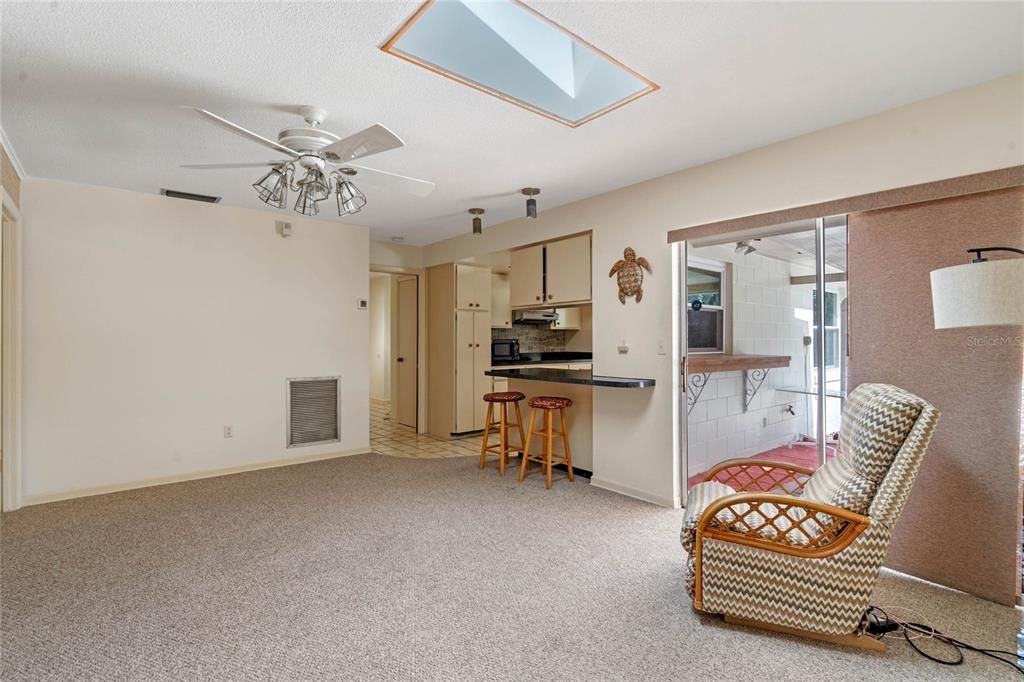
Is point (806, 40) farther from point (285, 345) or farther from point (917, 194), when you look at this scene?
point (285, 345)

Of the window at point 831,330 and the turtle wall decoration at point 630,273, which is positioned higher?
the turtle wall decoration at point 630,273

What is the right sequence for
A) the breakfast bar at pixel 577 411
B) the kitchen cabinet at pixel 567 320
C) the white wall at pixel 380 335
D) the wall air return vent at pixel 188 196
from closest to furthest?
the wall air return vent at pixel 188 196
the breakfast bar at pixel 577 411
the kitchen cabinet at pixel 567 320
the white wall at pixel 380 335

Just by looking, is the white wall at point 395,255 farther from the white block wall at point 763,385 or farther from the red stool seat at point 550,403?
the white block wall at point 763,385

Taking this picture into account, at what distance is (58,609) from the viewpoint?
221 centimetres

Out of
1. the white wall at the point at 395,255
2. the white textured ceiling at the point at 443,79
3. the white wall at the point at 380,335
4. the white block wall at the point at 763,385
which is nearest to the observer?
the white textured ceiling at the point at 443,79

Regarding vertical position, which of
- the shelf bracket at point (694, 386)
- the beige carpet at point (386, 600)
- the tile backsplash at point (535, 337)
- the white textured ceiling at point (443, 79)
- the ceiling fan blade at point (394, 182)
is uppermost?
the white textured ceiling at point (443, 79)

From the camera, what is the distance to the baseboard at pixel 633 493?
3576 millimetres

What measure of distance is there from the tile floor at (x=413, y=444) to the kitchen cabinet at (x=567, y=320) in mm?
1911

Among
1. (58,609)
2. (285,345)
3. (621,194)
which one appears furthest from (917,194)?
(285,345)

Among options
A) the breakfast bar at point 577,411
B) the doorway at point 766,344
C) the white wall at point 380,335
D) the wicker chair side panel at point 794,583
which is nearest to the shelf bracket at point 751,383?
the doorway at point 766,344

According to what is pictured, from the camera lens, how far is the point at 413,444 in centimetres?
575

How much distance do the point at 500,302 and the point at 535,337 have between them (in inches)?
32.9

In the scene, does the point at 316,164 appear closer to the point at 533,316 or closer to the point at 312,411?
the point at 312,411

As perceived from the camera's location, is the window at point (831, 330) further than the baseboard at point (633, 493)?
No
